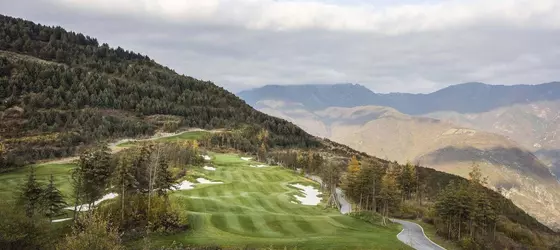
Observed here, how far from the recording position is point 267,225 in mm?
60719

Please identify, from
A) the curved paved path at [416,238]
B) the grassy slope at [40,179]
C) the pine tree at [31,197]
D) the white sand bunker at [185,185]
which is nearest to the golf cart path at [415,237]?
the curved paved path at [416,238]

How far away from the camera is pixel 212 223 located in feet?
195

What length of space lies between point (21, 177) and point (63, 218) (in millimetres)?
41161

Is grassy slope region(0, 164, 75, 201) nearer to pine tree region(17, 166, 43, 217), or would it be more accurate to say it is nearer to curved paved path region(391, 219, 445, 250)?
pine tree region(17, 166, 43, 217)

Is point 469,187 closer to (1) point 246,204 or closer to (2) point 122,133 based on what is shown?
(1) point 246,204

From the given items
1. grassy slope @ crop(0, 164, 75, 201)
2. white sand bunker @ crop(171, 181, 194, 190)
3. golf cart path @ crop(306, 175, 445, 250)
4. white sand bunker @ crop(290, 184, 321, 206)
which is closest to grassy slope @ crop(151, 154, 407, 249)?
golf cart path @ crop(306, 175, 445, 250)

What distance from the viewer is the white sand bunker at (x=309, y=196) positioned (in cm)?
9369

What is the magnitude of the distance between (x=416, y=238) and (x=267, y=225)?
2138cm

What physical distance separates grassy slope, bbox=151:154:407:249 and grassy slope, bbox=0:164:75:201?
21876 millimetres

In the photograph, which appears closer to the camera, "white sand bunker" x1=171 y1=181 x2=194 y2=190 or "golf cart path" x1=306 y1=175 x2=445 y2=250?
"golf cart path" x1=306 y1=175 x2=445 y2=250

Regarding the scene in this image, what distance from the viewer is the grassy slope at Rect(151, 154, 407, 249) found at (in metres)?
52.7

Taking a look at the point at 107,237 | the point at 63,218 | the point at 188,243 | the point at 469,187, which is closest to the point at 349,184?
the point at 469,187

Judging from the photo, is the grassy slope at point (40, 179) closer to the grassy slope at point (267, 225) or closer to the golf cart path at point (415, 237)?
the grassy slope at point (267, 225)

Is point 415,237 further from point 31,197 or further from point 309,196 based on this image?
point 31,197
